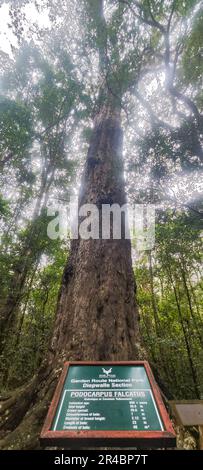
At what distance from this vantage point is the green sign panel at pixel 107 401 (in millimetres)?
1789

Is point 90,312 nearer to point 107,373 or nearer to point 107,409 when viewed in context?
point 107,373

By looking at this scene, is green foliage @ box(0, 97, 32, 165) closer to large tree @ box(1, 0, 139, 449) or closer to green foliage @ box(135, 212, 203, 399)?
large tree @ box(1, 0, 139, 449)

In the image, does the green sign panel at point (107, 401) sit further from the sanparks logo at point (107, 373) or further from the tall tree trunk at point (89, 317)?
the tall tree trunk at point (89, 317)

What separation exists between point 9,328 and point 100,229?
4319 millimetres

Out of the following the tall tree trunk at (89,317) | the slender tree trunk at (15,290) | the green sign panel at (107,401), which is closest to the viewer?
the green sign panel at (107,401)

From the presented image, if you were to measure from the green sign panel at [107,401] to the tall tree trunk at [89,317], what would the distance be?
730 mm

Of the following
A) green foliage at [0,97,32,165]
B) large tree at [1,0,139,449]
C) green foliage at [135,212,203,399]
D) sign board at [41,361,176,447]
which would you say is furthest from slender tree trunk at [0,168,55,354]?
sign board at [41,361,176,447]

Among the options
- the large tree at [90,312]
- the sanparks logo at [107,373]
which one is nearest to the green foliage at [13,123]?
the large tree at [90,312]

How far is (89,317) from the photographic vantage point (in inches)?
137

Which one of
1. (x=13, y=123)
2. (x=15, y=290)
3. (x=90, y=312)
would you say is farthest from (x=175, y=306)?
(x=13, y=123)

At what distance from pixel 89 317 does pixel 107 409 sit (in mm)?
1590
